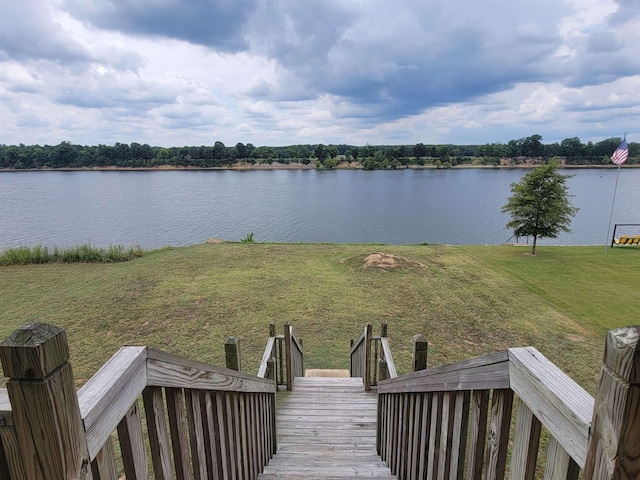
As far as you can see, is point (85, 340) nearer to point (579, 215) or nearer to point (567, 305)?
point (567, 305)

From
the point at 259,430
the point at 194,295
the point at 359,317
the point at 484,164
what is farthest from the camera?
the point at 484,164

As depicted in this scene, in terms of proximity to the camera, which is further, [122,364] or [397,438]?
[397,438]

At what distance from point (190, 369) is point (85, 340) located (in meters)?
8.12

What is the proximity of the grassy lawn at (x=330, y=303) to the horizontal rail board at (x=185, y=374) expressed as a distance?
5147mm

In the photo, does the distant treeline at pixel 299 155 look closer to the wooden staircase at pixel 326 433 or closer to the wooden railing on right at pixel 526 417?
the wooden staircase at pixel 326 433

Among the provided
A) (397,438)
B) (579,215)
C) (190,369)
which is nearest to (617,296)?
(397,438)

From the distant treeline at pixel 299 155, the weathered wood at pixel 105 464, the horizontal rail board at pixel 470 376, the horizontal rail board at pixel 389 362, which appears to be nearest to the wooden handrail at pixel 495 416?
the horizontal rail board at pixel 470 376

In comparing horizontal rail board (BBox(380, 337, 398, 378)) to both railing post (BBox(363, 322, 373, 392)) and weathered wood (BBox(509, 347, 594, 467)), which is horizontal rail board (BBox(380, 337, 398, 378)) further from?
weathered wood (BBox(509, 347, 594, 467))

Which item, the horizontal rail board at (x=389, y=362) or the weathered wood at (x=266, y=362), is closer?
the weathered wood at (x=266, y=362)

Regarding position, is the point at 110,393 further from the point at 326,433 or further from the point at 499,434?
the point at 326,433

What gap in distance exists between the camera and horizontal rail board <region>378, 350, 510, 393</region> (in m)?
1.23

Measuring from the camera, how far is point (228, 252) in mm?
16500

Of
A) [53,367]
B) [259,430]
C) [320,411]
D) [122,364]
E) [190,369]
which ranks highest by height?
[53,367]

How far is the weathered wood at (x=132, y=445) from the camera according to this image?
1069mm
